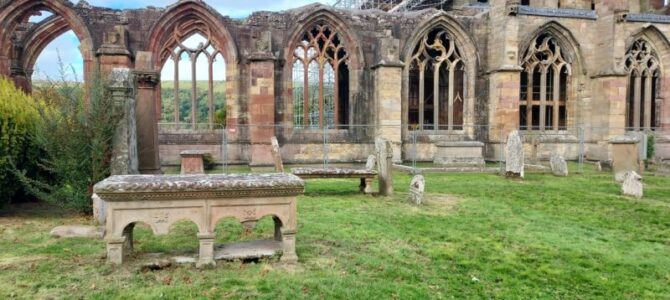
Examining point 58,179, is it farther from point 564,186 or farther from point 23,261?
point 564,186

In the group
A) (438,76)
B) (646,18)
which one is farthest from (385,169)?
(646,18)

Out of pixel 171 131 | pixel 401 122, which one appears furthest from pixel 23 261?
pixel 401 122

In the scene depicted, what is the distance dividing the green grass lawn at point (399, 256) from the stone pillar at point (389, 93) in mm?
7806

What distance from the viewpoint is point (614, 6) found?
18.2 metres

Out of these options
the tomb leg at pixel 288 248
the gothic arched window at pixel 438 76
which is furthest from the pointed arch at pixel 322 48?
the tomb leg at pixel 288 248

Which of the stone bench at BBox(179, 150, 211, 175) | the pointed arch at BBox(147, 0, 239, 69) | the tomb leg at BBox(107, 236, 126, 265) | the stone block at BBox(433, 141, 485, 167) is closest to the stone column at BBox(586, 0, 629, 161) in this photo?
the stone block at BBox(433, 141, 485, 167)

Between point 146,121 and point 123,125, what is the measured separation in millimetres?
1432

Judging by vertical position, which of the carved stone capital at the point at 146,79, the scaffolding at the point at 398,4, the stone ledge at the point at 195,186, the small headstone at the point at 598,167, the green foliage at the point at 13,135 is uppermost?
the scaffolding at the point at 398,4

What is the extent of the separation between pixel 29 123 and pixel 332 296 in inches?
256

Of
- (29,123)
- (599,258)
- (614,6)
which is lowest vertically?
(599,258)

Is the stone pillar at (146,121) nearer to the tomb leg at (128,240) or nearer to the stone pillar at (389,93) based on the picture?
the tomb leg at (128,240)

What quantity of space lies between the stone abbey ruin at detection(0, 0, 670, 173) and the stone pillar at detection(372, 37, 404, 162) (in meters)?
0.04

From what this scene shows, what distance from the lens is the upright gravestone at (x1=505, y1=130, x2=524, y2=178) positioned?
12656 mm

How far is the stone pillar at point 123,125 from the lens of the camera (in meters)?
7.37
